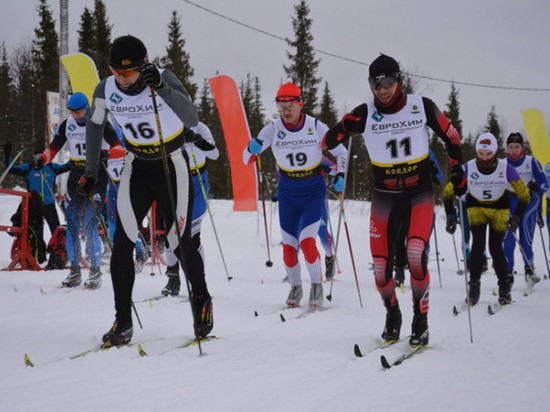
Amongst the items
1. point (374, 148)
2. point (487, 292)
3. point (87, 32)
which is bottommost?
point (487, 292)

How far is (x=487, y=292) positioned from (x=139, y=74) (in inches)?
207

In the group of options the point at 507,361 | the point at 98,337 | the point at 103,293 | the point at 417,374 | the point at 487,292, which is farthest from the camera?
the point at 487,292

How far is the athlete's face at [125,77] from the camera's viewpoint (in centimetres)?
346

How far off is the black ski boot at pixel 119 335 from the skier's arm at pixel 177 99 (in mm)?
1407

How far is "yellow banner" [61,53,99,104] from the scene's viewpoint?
1132 centimetres

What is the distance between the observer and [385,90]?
3803 millimetres

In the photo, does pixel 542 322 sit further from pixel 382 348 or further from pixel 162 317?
pixel 162 317

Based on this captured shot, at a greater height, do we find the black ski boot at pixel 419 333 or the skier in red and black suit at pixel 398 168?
the skier in red and black suit at pixel 398 168

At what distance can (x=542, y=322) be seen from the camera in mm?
4762

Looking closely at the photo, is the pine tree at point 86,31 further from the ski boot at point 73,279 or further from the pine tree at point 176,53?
the ski boot at point 73,279

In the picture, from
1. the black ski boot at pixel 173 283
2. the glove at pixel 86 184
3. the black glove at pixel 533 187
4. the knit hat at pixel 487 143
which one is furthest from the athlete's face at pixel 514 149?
the glove at pixel 86 184

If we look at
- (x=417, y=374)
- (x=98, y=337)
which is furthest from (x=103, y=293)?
(x=417, y=374)

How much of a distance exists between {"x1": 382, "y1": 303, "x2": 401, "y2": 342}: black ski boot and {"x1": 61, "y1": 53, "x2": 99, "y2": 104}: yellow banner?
369 inches

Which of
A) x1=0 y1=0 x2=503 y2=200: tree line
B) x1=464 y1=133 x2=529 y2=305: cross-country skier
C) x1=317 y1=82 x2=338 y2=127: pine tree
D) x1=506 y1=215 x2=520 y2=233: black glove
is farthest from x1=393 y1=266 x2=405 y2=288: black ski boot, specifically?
x1=317 y1=82 x2=338 y2=127: pine tree
